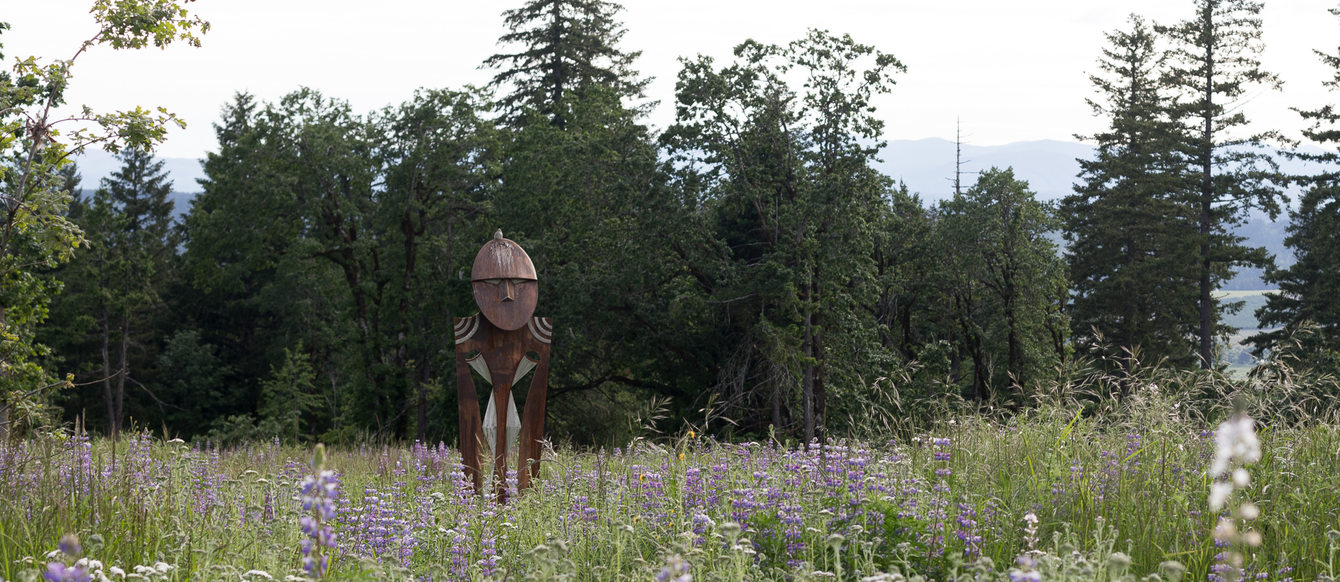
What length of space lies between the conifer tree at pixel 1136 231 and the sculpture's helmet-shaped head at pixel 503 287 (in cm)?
3008

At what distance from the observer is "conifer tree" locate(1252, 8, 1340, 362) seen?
3338cm

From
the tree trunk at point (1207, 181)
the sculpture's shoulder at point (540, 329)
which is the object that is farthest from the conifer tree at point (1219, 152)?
the sculpture's shoulder at point (540, 329)

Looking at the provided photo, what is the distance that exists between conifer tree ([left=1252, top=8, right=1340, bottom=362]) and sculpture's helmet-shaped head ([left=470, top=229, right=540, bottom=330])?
1052 inches

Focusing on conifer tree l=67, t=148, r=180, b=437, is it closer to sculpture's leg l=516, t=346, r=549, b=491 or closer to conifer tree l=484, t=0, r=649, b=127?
conifer tree l=484, t=0, r=649, b=127

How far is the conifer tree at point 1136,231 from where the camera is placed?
3753 centimetres

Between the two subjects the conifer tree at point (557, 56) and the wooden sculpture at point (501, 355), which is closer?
the wooden sculpture at point (501, 355)

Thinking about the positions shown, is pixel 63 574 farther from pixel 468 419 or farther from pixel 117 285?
pixel 117 285

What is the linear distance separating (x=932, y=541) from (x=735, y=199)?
63.2 feet

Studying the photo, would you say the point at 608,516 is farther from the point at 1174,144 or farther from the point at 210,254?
the point at 1174,144

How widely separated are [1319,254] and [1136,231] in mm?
6560

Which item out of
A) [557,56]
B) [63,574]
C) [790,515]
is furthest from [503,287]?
[557,56]

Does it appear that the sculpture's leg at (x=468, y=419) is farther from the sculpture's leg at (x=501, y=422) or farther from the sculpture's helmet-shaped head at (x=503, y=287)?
the sculpture's helmet-shaped head at (x=503, y=287)

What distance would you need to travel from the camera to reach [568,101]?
3062cm

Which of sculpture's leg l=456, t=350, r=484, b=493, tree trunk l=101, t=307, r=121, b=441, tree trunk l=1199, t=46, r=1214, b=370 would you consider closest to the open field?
sculpture's leg l=456, t=350, r=484, b=493
